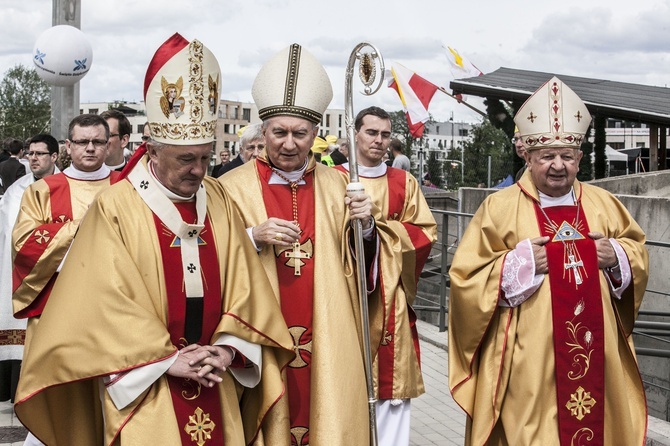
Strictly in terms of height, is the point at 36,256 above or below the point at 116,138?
below

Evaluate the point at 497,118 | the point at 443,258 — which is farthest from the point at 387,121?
the point at 497,118

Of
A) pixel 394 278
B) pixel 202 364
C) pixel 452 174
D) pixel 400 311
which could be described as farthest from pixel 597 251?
pixel 452 174

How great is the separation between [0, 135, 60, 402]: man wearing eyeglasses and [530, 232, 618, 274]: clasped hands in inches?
170

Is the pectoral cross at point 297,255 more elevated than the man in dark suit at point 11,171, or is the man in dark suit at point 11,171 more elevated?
the man in dark suit at point 11,171

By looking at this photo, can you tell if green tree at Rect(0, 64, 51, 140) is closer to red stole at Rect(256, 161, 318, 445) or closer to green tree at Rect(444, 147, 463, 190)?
green tree at Rect(444, 147, 463, 190)

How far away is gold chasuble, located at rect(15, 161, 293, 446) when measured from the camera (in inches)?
150

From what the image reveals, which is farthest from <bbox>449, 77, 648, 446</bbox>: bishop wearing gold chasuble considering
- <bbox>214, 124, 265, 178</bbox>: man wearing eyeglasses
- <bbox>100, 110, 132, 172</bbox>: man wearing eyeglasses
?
<bbox>100, 110, 132, 172</bbox>: man wearing eyeglasses

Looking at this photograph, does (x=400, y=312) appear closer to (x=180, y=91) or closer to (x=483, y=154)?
(x=180, y=91)

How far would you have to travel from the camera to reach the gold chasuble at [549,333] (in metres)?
4.98

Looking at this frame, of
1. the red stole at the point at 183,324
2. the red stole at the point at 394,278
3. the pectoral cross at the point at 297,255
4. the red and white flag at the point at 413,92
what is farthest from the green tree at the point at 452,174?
the red stole at the point at 183,324

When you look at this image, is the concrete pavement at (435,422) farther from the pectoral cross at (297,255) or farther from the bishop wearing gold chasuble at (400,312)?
the pectoral cross at (297,255)

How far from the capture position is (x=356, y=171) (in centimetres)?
481

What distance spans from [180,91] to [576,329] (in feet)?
7.61

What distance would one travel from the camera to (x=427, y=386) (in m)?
9.15
